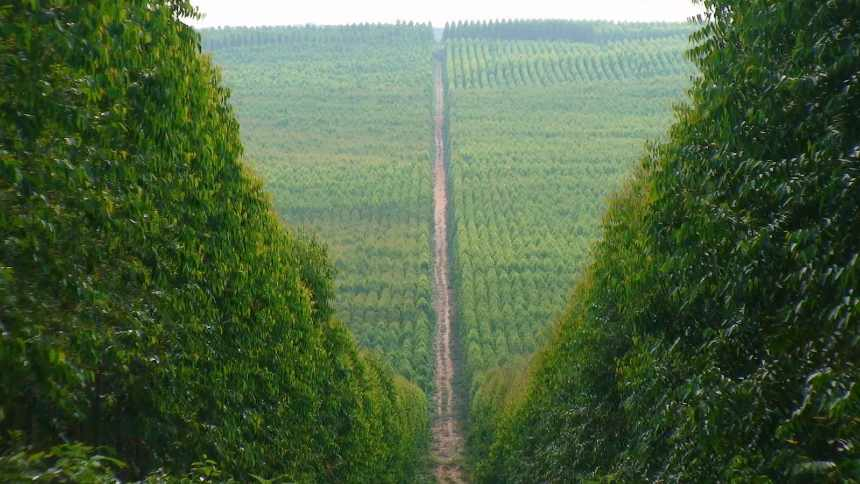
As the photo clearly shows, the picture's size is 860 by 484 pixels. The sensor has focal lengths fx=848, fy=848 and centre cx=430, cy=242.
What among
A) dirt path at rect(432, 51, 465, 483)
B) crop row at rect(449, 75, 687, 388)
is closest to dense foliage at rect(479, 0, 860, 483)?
crop row at rect(449, 75, 687, 388)

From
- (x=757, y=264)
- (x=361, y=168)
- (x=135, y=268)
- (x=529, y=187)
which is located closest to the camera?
(x=757, y=264)

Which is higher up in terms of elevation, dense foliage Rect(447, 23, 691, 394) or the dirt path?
dense foliage Rect(447, 23, 691, 394)

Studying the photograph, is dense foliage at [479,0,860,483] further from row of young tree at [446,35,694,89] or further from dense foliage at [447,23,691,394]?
row of young tree at [446,35,694,89]

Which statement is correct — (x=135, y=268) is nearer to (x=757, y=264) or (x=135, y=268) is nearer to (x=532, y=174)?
(x=757, y=264)

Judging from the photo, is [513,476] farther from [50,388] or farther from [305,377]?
[50,388]

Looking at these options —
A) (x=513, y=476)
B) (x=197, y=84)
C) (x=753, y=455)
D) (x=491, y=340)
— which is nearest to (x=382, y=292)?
(x=491, y=340)

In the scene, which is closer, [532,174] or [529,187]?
[529,187]

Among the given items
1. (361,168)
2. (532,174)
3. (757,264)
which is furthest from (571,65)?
(757,264)
